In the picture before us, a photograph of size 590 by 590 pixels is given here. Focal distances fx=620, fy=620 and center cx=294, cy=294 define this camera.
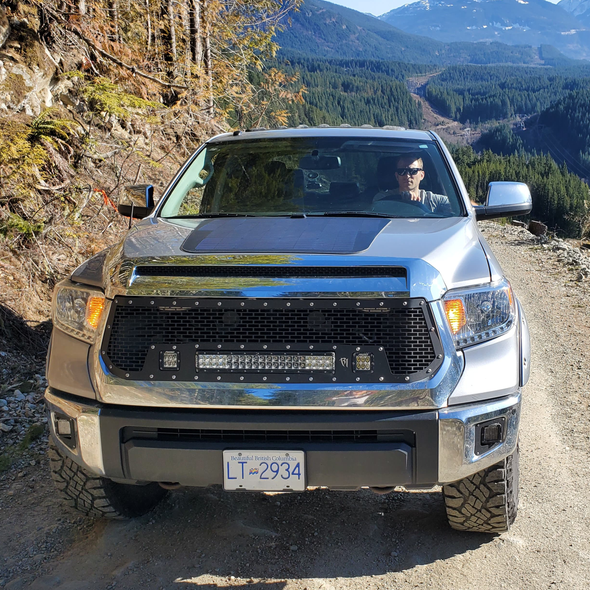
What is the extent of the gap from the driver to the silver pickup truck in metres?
0.93

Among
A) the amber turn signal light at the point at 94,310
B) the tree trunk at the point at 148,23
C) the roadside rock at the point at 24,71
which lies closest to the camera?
the amber turn signal light at the point at 94,310

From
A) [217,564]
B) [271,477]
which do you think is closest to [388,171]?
[271,477]

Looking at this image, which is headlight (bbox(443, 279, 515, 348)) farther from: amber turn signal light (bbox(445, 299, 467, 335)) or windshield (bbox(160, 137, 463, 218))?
windshield (bbox(160, 137, 463, 218))

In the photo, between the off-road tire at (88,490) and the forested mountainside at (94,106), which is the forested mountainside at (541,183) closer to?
the forested mountainside at (94,106)

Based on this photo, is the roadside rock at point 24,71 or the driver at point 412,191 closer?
the driver at point 412,191

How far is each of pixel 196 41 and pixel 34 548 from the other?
40.0ft

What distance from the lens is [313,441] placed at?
8.04 ft

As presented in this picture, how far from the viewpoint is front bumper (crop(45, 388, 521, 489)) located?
2.40m

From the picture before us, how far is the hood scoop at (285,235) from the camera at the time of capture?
2637mm

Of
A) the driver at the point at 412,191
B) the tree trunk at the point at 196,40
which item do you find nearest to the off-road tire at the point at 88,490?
the driver at the point at 412,191

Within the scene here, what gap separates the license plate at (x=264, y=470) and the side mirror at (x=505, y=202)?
2014 millimetres

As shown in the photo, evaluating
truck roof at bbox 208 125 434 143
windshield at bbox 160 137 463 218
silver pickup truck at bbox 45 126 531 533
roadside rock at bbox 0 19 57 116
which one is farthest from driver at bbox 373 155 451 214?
roadside rock at bbox 0 19 57 116

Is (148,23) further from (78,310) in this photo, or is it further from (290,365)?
(290,365)

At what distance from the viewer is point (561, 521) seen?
3223 millimetres
